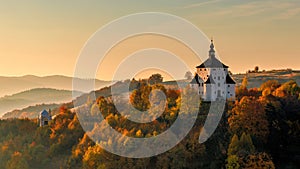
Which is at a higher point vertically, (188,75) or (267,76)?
(267,76)

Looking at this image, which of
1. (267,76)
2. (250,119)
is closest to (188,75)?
(250,119)

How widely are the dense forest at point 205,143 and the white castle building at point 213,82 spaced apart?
190 centimetres

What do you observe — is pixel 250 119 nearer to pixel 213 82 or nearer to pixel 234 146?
pixel 234 146

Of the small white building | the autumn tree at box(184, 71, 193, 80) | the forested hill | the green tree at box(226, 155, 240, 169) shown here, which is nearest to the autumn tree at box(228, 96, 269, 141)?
the green tree at box(226, 155, 240, 169)

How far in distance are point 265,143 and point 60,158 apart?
110 feet

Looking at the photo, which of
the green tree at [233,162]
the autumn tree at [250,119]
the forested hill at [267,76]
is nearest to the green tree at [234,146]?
the green tree at [233,162]

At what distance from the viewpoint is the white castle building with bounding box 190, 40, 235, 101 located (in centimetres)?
7500

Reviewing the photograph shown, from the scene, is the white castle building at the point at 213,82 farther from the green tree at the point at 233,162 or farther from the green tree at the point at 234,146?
the green tree at the point at 233,162

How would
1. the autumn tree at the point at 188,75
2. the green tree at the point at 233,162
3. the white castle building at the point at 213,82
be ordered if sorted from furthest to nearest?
the autumn tree at the point at 188,75 → the white castle building at the point at 213,82 → the green tree at the point at 233,162

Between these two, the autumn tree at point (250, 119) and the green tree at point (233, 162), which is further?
the autumn tree at point (250, 119)

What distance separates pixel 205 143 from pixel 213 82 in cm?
1077

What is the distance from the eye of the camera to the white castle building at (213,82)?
7500cm

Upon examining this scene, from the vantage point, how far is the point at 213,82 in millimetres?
75062

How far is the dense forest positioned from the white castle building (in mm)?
1900
